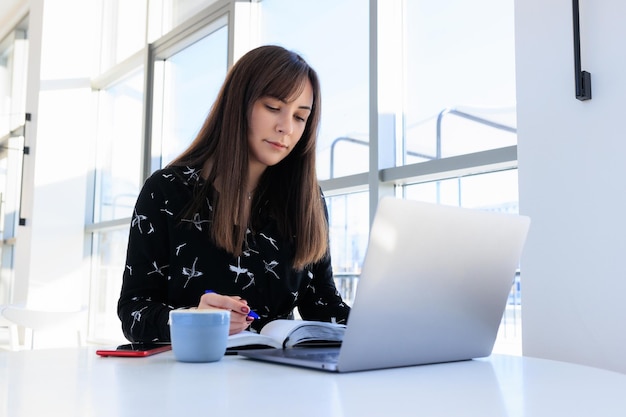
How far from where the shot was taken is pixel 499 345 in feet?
7.42

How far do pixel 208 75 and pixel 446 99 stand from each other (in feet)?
5.94

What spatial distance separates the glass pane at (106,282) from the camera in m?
4.54

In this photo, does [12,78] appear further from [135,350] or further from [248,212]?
[135,350]

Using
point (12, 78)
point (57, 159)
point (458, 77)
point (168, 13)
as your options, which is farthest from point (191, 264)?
point (12, 78)

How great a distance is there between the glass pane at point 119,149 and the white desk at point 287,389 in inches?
140

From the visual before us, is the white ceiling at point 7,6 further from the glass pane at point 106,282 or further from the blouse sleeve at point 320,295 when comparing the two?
the blouse sleeve at point 320,295

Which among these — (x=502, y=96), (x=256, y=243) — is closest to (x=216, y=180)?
(x=256, y=243)

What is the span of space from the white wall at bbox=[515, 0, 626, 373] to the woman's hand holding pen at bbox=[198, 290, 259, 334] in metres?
0.87

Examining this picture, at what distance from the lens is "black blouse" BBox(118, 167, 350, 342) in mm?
1293

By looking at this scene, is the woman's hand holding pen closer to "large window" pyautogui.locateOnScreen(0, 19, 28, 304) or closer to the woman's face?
the woman's face

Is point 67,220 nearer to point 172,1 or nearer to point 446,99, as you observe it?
point 172,1

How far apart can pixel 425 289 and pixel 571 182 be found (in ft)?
2.91

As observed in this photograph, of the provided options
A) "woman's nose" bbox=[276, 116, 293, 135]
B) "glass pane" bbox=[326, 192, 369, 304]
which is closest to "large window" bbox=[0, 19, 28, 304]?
"glass pane" bbox=[326, 192, 369, 304]

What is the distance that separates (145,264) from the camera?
4.23 ft
